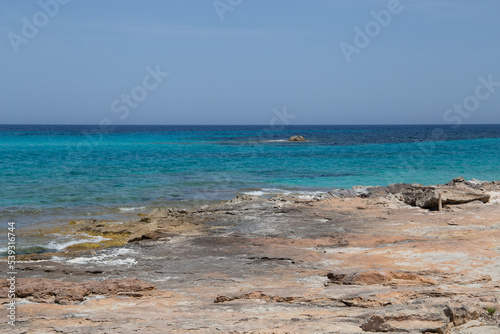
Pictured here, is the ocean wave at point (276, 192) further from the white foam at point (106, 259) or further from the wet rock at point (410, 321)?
the wet rock at point (410, 321)

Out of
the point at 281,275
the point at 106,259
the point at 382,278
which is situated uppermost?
the point at 382,278

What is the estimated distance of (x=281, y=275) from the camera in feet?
26.7

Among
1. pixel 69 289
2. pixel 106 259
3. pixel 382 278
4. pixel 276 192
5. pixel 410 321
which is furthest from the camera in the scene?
pixel 276 192

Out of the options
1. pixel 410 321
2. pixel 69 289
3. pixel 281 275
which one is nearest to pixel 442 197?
pixel 281 275

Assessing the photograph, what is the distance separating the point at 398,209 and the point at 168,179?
14423mm

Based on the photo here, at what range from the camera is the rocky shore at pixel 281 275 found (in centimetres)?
541

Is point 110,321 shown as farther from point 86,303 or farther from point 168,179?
point 168,179

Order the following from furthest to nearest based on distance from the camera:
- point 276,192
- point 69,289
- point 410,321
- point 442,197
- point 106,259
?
point 276,192 < point 442,197 < point 106,259 < point 69,289 < point 410,321

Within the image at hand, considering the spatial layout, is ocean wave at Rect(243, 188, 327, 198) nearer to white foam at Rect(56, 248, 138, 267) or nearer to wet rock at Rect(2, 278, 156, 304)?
white foam at Rect(56, 248, 138, 267)

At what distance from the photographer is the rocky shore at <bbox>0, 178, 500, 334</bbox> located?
17.8 feet

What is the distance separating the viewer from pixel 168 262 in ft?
30.8

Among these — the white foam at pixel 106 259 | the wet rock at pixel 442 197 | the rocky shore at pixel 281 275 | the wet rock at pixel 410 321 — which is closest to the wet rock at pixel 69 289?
the rocky shore at pixel 281 275

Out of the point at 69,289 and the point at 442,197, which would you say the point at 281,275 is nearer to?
the point at 69,289

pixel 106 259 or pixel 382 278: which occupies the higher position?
pixel 382 278
